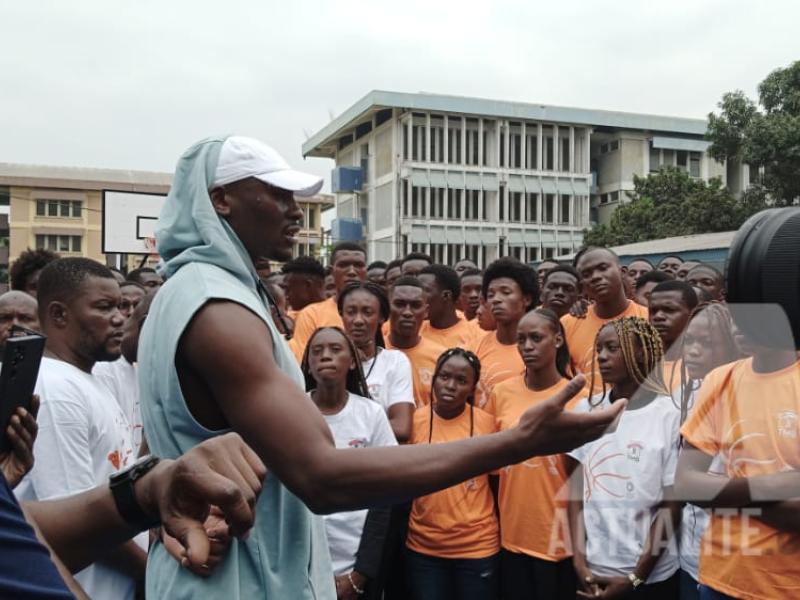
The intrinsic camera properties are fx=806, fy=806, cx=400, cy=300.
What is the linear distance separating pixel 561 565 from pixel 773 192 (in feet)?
73.3

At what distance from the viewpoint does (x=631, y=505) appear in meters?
2.95

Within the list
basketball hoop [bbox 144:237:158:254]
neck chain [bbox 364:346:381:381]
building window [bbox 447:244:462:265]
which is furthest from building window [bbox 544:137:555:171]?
neck chain [bbox 364:346:381:381]

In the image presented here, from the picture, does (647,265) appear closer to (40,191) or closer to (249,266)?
(249,266)

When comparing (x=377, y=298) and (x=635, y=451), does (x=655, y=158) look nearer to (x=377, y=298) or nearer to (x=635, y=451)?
(x=377, y=298)

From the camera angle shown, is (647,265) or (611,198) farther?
(611,198)

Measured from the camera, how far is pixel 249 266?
1.96 meters

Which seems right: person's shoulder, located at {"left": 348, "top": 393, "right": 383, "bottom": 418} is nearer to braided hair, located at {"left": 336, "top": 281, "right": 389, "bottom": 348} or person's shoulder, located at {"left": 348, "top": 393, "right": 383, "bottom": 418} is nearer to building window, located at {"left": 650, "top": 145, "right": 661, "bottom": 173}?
braided hair, located at {"left": 336, "top": 281, "right": 389, "bottom": 348}

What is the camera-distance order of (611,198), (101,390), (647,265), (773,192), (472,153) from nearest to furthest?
1. (101,390)
2. (647,265)
3. (773,192)
4. (472,153)
5. (611,198)

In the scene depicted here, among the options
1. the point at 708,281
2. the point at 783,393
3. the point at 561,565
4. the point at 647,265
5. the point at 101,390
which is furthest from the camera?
the point at 647,265

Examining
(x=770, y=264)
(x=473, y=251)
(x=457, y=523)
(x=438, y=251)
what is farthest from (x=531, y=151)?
(x=770, y=264)

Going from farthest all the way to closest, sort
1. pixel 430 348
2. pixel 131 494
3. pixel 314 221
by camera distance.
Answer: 1. pixel 314 221
2. pixel 430 348
3. pixel 131 494

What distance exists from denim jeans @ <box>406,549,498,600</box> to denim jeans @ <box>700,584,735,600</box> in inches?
49.3

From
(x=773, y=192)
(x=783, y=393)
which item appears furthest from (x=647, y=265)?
(x=773, y=192)

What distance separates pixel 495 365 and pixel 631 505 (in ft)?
6.16
